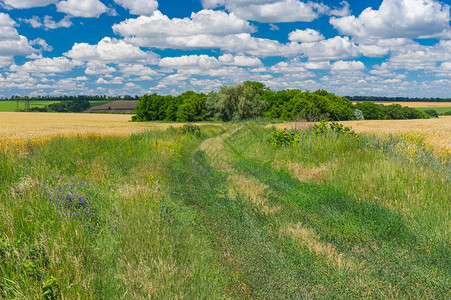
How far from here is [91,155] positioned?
12320 millimetres

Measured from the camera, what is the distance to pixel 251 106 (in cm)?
6122

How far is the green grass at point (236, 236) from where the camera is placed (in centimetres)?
381

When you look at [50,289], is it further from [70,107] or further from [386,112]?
[70,107]

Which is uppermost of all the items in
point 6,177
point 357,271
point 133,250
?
point 6,177

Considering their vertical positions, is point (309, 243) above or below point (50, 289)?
below

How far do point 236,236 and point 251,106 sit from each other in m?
A: 56.6

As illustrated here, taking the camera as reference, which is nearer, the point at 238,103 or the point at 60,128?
the point at 60,128

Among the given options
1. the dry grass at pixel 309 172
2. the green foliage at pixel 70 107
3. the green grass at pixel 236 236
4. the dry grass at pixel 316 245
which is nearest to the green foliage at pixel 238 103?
the dry grass at pixel 309 172

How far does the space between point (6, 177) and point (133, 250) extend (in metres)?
4.94

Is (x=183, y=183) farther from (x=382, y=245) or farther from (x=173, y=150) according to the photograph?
(x=382, y=245)

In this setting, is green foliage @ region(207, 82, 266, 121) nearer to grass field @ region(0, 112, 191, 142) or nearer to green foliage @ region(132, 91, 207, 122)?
grass field @ region(0, 112, 191, 142)

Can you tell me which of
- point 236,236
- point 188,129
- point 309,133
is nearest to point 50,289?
point 236,236

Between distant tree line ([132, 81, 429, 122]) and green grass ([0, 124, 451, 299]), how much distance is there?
3689 centimetres

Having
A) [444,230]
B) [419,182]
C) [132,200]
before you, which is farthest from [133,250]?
[419,182]
